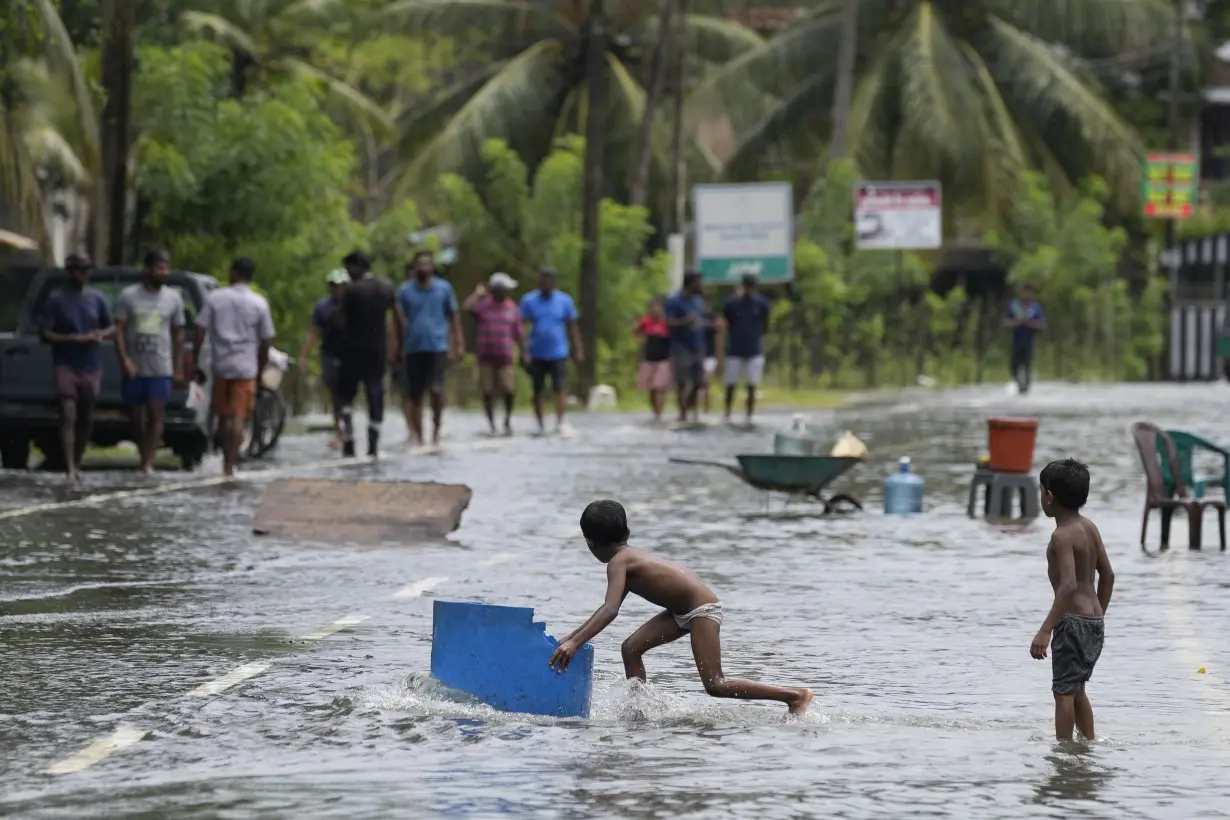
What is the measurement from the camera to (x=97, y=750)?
355 inches

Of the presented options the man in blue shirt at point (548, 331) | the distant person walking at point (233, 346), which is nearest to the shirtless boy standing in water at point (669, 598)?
the distant person walking at point (233, 346)

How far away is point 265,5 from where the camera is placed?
140 feet

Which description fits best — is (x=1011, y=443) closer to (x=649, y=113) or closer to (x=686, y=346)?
(x=686, y=346)

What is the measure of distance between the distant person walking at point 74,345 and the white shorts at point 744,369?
489 inches

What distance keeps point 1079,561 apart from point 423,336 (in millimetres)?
17466

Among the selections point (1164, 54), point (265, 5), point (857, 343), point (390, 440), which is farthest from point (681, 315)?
point (1164, 54)

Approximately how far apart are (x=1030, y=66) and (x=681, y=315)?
22.9 meters

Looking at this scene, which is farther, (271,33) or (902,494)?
(271,33)

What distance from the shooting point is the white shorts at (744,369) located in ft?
107

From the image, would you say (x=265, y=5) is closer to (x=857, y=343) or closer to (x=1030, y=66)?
(x=857, y=343)

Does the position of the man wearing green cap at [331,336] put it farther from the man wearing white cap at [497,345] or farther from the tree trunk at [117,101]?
the tree trunk at [117,101]

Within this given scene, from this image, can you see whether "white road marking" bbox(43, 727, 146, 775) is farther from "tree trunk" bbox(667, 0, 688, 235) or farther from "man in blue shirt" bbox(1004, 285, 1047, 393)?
"tree trunk" bbox(667, 0, 688, 235)

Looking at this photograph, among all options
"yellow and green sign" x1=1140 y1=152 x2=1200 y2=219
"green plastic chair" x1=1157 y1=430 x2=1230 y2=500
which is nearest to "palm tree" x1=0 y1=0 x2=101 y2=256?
"green plastic chair" x1=1157 y1=430 x2=1230 y2=500

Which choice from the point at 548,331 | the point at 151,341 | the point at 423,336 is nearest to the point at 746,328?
the point at 548,331
